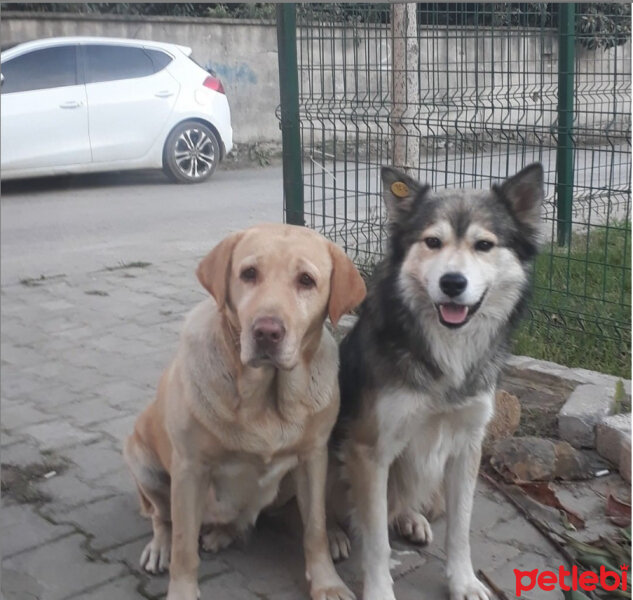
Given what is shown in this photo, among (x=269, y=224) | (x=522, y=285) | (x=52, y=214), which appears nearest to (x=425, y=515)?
(x=522, y=285)

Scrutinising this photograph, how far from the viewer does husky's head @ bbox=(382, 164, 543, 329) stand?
2.76m

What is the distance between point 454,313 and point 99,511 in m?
1.78

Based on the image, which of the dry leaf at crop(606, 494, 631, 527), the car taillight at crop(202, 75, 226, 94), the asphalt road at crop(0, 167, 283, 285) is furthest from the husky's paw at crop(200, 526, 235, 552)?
the car taillight at crop(202, 75, 226, 94)

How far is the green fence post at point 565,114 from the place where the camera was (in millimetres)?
5656

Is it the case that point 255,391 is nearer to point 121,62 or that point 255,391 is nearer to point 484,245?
point 484,245

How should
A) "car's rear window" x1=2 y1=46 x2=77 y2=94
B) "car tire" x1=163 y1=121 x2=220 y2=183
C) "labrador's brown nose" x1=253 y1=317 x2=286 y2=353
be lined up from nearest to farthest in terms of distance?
"labrador's brown nose" x1=253 y1=317 x2=286 y2=353 < "car's rear window" x1=2 y1=46 x2=77 y2=94 < "car tire" x1=163 y1=121 x2=220 y2=183

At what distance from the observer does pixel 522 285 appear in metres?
2.92

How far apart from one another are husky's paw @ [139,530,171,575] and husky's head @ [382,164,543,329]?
127 cm

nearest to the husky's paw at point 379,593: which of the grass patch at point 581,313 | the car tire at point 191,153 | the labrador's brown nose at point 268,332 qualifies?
the labrador's brown nose at point 268,332

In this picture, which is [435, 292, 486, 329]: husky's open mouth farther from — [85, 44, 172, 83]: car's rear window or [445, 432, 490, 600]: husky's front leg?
[85, 44, 172, 83]: car's rear window

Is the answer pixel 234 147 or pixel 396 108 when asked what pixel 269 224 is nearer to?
pixel 396 108

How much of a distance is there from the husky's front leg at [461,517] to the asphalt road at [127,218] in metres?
3.15

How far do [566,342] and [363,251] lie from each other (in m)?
1.47

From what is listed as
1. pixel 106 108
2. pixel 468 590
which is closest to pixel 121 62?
A: pixel 106 108
